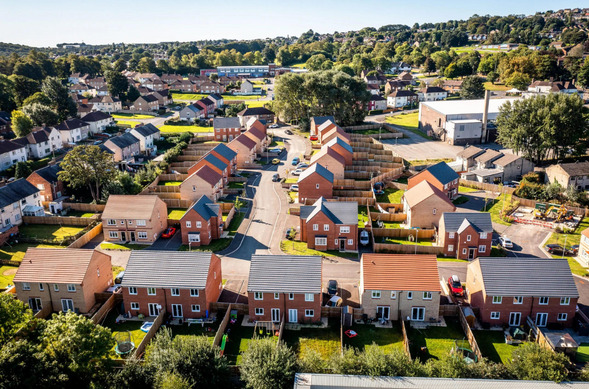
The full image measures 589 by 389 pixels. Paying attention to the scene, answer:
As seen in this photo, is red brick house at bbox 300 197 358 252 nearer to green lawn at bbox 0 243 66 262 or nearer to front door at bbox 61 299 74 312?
front door at bbox 61 299 74 312

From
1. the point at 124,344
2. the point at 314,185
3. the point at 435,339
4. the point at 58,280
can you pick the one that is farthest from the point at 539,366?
the point at 314,185

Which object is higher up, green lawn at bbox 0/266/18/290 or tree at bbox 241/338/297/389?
tree at bbox 241/338/297/389

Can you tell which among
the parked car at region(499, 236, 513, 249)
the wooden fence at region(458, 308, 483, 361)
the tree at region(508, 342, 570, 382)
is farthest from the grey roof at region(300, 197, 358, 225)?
the tree at region(508, 342, 570, 382)

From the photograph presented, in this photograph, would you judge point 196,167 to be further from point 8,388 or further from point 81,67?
point 81,67

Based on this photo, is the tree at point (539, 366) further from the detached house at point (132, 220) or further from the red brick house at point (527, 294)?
the detached house at point (132, 220)

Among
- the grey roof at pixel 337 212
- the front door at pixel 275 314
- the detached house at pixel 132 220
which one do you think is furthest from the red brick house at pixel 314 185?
the front door at pixel 275 314

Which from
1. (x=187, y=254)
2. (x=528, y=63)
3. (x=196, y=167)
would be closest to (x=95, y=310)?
(x=187, y=254)

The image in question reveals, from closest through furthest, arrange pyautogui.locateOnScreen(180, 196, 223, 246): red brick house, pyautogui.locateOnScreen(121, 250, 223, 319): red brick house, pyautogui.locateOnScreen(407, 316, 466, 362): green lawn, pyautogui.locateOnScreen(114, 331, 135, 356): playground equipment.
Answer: pyautogui.locateOnScreen(114, 331, 135, 356): playground equipment
pyautogui.locateOnScreen(407, 316, 466, 362): green lawn
pyautogui.locateOnScreen(121, 250, 223, 319): red brick house
pyautogui.locateOnScreen(180, 196, 223, 246): red brick house
